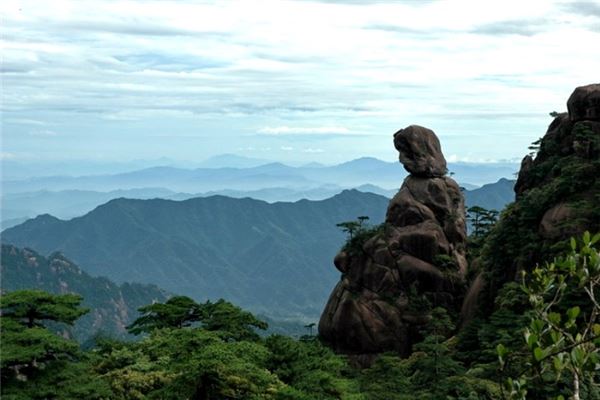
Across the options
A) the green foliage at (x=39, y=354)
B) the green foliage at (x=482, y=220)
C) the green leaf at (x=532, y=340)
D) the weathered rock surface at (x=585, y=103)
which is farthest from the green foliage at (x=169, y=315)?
the green leaf at (x=532, y=340)

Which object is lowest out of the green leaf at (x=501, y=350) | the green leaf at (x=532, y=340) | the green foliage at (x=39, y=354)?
the green foliage at (x=39, y=354)

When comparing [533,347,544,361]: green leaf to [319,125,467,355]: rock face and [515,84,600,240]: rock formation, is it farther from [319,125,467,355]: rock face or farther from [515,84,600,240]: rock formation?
[319,125,467,355]: rock face

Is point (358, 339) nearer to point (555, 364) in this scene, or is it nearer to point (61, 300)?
point (61, 300)

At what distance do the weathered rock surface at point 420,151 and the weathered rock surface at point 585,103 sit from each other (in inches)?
595

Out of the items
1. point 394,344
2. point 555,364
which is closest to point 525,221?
point 394,344

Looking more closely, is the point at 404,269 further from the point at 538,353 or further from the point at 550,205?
the point at 538,353

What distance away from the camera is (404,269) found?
49.8m

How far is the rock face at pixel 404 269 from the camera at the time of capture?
48531 millimetres

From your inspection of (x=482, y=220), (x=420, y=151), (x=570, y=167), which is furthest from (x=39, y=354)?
(x=482, y=220)

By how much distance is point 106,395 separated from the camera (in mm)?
23328

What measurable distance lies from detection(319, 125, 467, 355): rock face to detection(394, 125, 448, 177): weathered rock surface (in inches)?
4.0

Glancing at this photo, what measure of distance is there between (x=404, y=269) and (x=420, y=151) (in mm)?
11722

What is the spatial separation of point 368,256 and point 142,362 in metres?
27.7

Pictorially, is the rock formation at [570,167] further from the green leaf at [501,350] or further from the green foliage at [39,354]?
the green leaf at [501,350]
